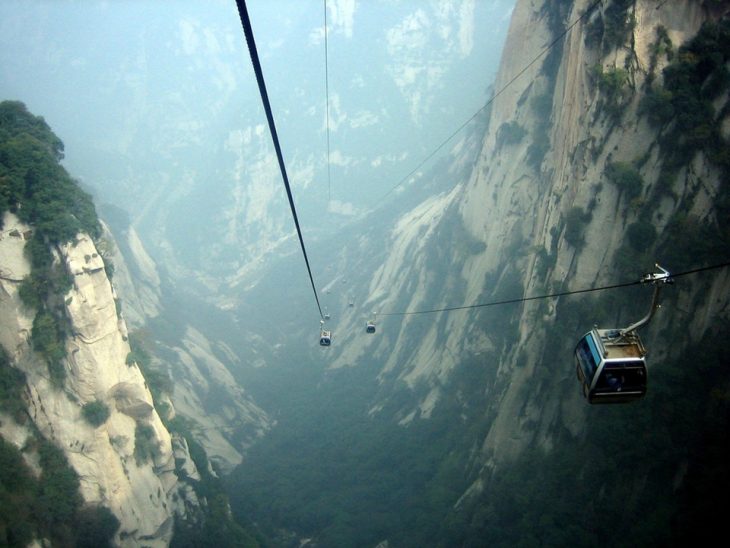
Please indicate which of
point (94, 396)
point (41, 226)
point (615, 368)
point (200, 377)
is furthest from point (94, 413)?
point (200, 377)

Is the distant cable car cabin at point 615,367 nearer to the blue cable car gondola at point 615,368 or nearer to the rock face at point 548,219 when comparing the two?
the blue cable car gondola at point 615,368

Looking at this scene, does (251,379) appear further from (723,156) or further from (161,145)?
(161,145)

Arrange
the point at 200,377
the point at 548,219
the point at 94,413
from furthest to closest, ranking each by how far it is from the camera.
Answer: the point at 200,377 → the point at 548,219 → the point at 94,413

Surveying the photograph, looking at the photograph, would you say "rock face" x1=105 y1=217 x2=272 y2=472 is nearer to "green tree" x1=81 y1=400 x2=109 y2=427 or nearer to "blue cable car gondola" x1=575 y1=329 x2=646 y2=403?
"green tree" x1=81 y1=400 x2=109 y2=427

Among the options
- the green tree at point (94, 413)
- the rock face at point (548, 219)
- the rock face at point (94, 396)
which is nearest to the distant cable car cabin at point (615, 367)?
the rock face at point (548, 219)

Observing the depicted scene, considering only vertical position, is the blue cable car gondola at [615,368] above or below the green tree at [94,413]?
below

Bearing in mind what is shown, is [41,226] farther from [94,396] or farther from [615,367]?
[615,367]

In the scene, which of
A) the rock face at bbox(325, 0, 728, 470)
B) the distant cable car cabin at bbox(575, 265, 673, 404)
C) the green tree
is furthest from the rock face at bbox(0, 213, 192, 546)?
the distant cable car cabin at bbox(575, 265, 673, 404)

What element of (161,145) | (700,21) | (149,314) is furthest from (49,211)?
(161,145)
